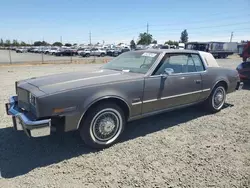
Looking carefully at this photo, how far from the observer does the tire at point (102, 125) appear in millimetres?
2961

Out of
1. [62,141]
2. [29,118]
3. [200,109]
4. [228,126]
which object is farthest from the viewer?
[200,109]

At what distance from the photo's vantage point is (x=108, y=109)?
3.08 meters

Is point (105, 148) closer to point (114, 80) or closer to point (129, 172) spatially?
point (129, 172)

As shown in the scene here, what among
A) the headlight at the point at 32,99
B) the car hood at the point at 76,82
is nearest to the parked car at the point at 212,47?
the car hood at the point at 76,82

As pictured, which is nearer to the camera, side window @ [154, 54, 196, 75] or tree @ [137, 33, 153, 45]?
side window @ [154, 54, 196, 75]

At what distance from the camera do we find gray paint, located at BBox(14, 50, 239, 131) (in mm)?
2693

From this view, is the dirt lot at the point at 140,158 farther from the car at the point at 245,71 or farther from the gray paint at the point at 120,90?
the car at the point at 245,71

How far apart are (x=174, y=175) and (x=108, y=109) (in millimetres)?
1334

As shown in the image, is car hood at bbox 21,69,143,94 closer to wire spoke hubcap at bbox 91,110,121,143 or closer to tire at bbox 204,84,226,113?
wire spoke hubcap at bbox 91,110,121,143

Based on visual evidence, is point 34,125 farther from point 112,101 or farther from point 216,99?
point 216,99

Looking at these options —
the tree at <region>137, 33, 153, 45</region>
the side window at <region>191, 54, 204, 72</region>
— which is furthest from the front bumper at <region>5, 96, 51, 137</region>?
the tree at <region>137, 33, 153, 45</region>

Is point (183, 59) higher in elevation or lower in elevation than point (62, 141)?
higher

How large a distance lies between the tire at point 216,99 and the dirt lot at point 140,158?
0.77 metres

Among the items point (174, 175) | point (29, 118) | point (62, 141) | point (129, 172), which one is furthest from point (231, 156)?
point (29, 118)
